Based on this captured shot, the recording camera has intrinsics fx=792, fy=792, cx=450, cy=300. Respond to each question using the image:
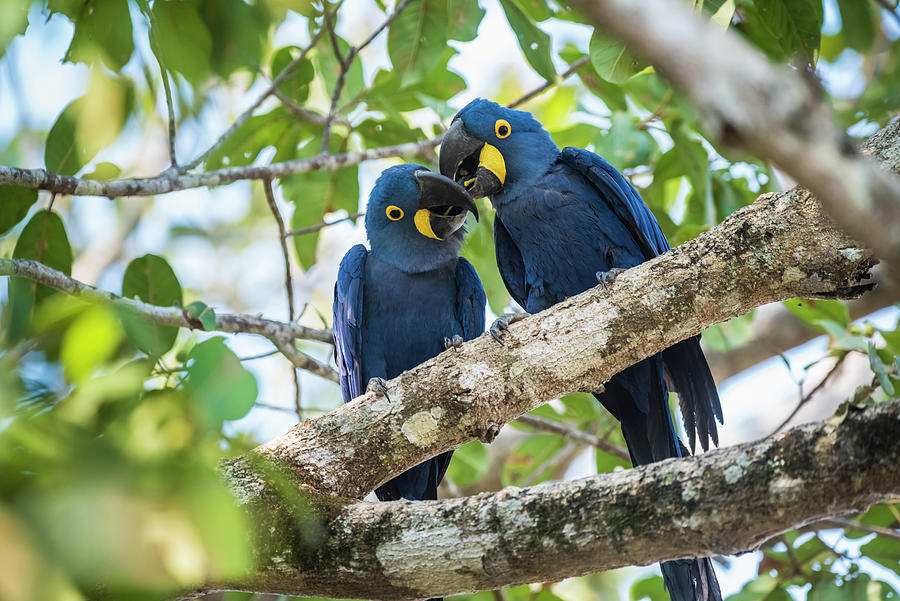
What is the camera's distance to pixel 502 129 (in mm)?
3869

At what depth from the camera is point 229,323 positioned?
3529mm

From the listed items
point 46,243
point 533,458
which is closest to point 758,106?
point 46,243

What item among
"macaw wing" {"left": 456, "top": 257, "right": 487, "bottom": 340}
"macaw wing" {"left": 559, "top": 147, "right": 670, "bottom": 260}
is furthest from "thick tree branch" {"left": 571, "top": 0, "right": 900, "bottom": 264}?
"macaw wing" {"left": 456, "top": 257, "right": 487, "bottom": 340}

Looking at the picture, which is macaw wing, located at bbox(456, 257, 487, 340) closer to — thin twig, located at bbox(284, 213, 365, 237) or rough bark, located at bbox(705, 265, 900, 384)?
thin twig, located at bbox(284, 213, 365, 237)

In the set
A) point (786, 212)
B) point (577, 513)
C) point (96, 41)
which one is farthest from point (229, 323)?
point (786, 212)

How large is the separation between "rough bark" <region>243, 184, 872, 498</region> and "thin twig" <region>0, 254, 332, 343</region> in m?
0.91

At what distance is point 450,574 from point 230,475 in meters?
0.75

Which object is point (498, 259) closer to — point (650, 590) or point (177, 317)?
point (177, 317)

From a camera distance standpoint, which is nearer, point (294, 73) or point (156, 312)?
point (156, 312)

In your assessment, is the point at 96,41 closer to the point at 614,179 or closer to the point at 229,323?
the point at 229,323

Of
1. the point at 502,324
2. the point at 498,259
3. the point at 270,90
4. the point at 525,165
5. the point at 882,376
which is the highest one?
the point at 270,90

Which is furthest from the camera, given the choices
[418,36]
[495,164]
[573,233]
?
[495,164]

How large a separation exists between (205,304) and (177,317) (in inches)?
5.3

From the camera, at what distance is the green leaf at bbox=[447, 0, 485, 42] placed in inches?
130
